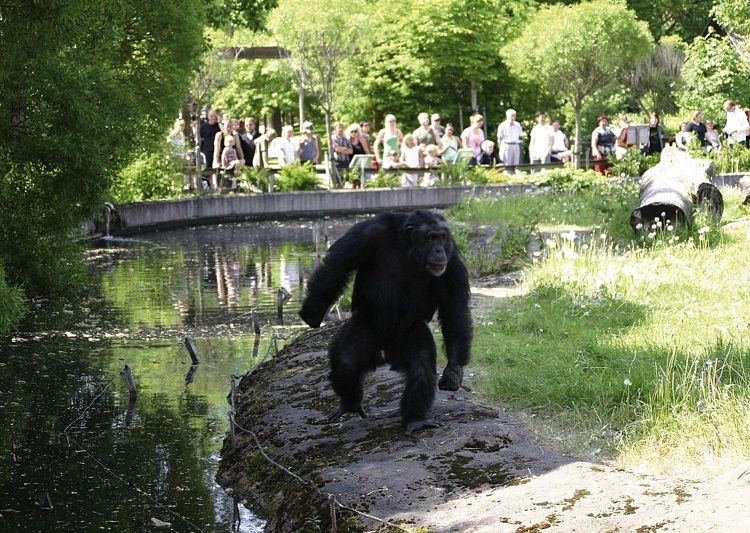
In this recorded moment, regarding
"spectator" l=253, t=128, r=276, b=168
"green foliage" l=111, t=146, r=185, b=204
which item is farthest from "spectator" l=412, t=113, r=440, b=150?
"green foliage" l=111, t=146, r=185, b=204

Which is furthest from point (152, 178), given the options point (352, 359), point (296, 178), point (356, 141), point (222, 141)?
point (352, 359)

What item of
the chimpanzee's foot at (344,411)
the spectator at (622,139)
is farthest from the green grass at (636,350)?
the spectator at (622,139)

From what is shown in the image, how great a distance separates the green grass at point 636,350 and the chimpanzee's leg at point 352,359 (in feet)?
3.92

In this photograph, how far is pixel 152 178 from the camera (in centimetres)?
2788

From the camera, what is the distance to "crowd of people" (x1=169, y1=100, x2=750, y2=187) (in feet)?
101

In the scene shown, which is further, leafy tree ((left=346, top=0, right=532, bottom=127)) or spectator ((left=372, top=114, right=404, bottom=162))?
leafy tree ((left=346, top=0, right=532, bottom=127))

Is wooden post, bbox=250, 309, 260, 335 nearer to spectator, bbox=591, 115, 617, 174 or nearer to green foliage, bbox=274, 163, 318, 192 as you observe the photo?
green foliage, bbox=274, 163, 318, 192

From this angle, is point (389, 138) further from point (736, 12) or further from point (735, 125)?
point (736, 12)

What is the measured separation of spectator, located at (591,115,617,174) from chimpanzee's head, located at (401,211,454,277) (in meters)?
24.9

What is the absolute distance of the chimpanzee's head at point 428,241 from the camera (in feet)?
25.3

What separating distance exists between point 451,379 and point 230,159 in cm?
2291

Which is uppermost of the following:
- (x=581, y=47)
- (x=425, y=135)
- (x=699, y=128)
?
(x=581, y=47)

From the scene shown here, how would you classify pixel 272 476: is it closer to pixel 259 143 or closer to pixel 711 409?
pixel 711 409

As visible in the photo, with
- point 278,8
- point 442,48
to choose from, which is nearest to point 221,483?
point 278,8
